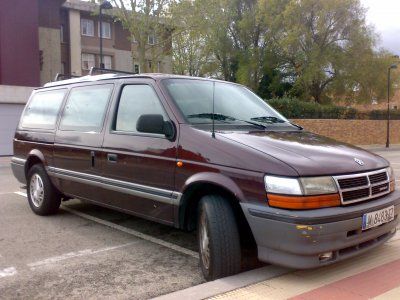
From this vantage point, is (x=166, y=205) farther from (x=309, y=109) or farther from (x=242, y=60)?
(x=242, y=60)

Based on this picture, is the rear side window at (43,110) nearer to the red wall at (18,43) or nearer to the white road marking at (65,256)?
the white road marking at (65,256)

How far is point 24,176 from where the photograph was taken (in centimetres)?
700

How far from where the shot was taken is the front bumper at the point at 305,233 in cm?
345

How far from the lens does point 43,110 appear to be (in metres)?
6.79

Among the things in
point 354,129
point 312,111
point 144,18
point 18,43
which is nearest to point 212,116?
point 144,18

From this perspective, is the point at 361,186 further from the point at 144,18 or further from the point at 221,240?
the point at 144,18

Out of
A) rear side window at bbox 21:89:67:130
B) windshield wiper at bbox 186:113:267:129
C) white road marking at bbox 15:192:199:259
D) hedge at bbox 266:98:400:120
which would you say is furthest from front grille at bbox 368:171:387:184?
hedge at bbox 266:98:400:120

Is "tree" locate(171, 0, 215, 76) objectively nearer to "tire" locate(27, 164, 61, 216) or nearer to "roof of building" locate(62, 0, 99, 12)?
"roof of building" locate(62, 0, 99, 12)

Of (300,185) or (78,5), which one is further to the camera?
(78,5)

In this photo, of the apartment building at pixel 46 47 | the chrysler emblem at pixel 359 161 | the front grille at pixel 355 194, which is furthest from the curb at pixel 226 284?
the apartment building at pixel 46 47

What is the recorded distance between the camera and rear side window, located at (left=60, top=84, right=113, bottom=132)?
17.8ft

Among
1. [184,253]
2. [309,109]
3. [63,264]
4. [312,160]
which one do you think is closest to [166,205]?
[184,253]

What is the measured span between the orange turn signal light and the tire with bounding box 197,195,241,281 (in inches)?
17.3

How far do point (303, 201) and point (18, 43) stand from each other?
85.2 feet
